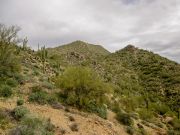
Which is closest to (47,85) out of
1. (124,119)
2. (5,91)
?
(5,91)

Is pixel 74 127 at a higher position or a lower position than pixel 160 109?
higher

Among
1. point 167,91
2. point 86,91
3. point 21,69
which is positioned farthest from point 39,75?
point 167,91

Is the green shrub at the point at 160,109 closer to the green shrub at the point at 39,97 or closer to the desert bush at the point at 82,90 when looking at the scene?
the desert bush at the point at 82,90

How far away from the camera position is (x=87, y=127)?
18.6 meters

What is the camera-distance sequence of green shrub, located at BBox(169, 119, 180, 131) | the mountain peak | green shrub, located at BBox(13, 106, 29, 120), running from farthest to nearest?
1. the mountain peak
2. green shrub, located at BBox(169, 119, 180, 131)
3. green shrub, located at BBox(13, 106, 29, 120)

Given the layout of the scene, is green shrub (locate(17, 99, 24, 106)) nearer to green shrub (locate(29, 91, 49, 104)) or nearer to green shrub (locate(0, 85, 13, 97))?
green shrub (locate(0, 85, 13, 97))

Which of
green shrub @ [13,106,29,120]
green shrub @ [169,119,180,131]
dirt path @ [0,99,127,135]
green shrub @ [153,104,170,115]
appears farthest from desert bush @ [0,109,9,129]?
green shrub @ [153,104,170,115]

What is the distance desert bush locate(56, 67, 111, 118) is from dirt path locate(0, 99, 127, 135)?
99 centimetres

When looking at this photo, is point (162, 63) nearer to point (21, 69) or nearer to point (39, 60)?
point (39, 60)

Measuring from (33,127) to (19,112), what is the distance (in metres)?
1.94

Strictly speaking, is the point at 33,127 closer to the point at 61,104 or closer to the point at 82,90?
the point at 61,104

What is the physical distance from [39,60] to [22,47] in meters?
2.76

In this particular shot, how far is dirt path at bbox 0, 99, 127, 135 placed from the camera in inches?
691

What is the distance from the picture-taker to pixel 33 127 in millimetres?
15055
